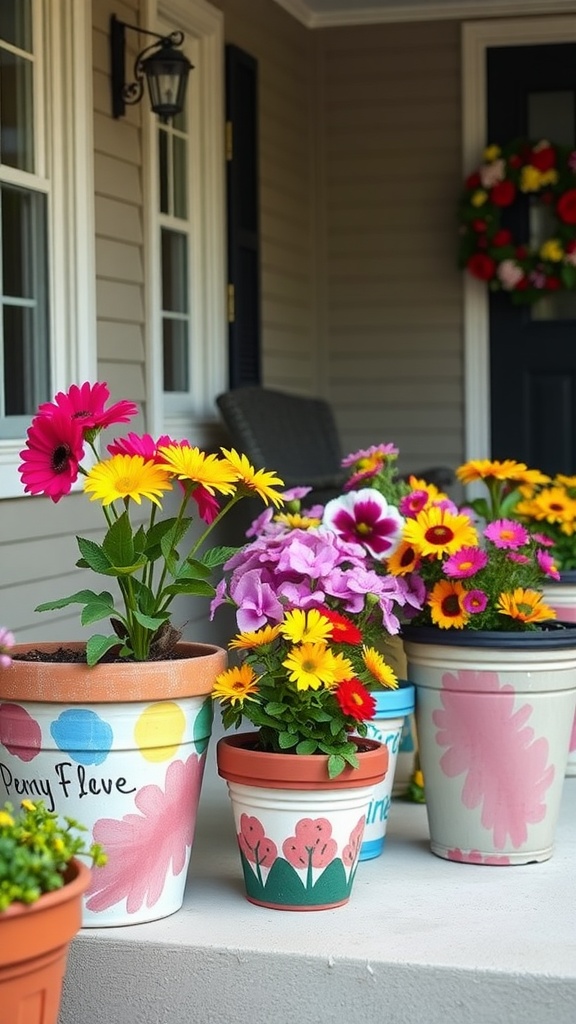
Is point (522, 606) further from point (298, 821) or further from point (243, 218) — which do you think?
point (243, 218)

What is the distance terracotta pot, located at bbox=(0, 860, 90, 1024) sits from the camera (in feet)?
5.25

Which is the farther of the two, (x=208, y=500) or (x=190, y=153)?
(x=190, y=153)

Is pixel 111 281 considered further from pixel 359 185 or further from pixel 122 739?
pixel 359 185

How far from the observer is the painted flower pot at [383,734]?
97.4 inches

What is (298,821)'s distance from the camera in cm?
214

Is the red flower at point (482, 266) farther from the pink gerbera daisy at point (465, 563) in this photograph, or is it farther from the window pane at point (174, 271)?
the pink gerbera daisy at point (465, 563)

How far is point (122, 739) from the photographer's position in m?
2.09

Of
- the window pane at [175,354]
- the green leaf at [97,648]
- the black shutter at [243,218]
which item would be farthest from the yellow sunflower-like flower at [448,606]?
the black shutter at [243,218]

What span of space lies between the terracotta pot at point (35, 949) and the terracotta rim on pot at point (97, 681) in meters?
0.40

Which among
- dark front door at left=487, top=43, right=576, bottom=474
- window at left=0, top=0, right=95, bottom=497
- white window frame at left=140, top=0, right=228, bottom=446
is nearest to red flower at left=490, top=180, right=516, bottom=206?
dark front door at left=487, top=43, right=576, bottom=474

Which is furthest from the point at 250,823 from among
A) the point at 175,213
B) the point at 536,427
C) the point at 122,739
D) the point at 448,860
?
the point at 536,427

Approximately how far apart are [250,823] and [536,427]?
4180 millimetres

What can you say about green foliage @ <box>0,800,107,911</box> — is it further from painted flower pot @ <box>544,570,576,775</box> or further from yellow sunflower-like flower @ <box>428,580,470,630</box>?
painted flower pot @ <box>544,570,576,775</box>

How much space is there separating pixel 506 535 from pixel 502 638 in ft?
0.74
